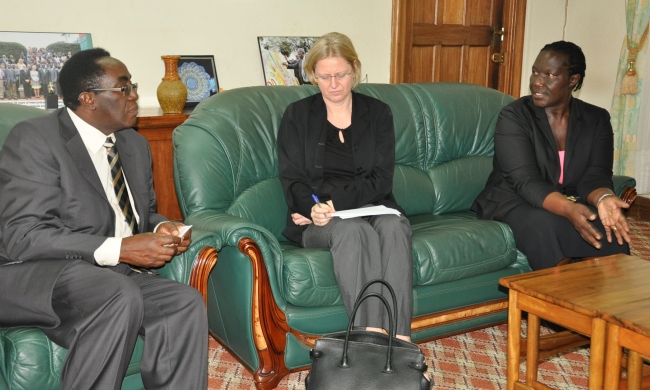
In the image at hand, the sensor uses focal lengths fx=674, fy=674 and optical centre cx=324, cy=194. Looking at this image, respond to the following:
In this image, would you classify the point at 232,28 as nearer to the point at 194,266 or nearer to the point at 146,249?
the point at 194,266

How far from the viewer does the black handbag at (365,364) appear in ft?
6.18

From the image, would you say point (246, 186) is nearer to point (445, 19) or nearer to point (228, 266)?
point (228, 266)

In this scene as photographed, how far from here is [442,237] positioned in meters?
2.80

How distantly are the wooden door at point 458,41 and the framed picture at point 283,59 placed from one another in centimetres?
92

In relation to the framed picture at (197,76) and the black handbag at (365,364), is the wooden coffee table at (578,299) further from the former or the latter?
the framed picture at (197,76)

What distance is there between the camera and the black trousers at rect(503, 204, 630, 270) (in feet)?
9.48

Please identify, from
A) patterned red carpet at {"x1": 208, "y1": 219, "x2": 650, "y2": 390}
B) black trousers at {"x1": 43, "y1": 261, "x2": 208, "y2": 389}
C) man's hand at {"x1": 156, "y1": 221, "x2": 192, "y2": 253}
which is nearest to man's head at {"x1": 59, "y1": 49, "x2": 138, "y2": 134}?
man's hand at {"x1": 156, "y1": 221, "x2": 192, "y2": 253}

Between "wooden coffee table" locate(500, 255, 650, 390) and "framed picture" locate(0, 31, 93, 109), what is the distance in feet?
8.42

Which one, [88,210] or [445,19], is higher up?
[445,19]

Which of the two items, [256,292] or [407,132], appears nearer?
[256,292]

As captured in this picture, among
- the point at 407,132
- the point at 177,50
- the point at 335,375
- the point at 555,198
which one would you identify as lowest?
the point at 335,375

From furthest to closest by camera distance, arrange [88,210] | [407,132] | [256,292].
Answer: [407,132], [256,292], [88,210]

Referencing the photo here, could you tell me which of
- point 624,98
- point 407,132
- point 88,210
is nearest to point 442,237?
point 407,132

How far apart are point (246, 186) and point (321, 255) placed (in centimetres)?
55
